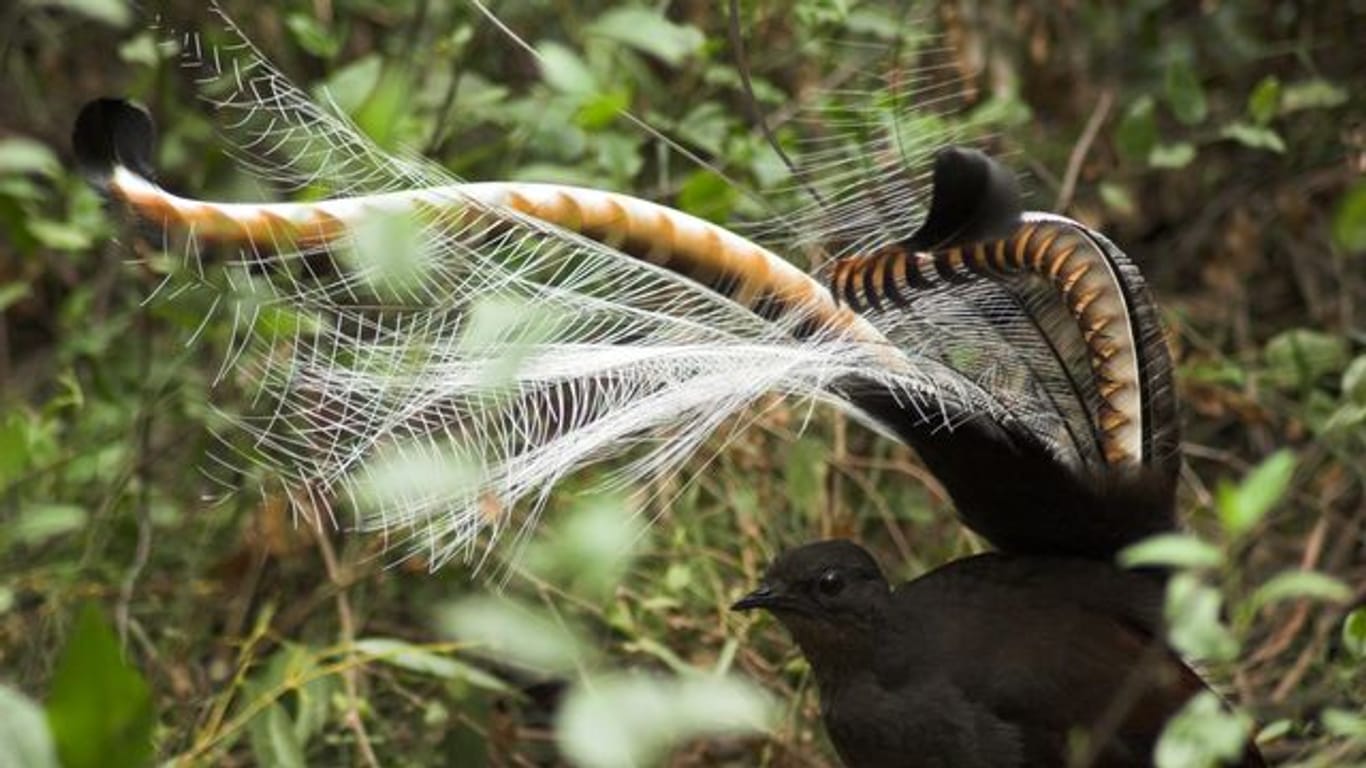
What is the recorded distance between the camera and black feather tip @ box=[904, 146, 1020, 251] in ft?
9.16

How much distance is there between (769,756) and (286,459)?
121 centimetres

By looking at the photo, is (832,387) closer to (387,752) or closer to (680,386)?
(680,386)

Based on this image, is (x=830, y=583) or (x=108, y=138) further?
(x=830, y=583)

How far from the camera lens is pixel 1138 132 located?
15.9 feet

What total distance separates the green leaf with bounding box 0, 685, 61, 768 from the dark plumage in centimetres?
153

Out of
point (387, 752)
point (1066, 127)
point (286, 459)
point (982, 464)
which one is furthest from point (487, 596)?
point (1066, 127)

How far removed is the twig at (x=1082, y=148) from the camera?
5016 mm

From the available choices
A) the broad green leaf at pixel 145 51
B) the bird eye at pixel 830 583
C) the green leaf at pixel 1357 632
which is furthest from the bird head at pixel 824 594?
the broad green leaf at pixel 145 51

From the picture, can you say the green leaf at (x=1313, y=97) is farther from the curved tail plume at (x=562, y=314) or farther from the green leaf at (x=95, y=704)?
the green leaf at (x=95, y=704)

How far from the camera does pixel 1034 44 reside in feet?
18.3

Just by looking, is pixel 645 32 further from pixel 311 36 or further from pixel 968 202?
pixel 968 202

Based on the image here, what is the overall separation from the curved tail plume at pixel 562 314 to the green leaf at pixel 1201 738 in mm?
659

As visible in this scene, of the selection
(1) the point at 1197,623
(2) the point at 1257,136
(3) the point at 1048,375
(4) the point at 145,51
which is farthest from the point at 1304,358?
(1) the point at 1197,623

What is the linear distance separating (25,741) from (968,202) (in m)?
1.26
